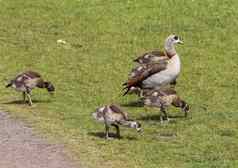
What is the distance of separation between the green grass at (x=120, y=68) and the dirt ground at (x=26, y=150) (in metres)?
0.29

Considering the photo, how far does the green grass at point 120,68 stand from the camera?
14.2m

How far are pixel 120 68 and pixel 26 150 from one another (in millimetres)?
8055

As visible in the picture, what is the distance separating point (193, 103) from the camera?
18.2 m

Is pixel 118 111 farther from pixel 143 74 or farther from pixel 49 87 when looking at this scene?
pixel 49 87

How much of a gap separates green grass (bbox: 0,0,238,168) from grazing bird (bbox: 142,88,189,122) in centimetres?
35

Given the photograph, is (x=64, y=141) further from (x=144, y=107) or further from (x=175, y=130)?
(x=144, y=107)

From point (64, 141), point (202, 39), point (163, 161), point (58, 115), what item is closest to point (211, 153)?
point (163, 161)

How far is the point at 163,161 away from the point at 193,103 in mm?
4872

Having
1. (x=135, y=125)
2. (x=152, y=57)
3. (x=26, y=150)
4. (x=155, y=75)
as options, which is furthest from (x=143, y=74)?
(x=26, y=150)

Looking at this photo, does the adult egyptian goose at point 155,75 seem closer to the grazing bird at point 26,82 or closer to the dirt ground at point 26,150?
the grazing bird at point 26,82

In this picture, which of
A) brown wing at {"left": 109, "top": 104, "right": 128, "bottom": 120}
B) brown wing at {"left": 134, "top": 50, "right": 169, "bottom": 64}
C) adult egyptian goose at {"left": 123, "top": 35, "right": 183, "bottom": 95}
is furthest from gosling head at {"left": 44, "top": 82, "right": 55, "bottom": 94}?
brown wing at {"left": 109, "top": 104, "right": 128, "bottom": 120}

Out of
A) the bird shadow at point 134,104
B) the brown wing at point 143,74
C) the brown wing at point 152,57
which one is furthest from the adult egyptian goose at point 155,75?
the brown wing at point 152,57

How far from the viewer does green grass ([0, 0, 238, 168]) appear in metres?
14.2

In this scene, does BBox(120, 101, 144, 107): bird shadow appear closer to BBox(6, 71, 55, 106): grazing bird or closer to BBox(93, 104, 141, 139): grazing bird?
BBox(6, 71, 55, 106): grazing bird
